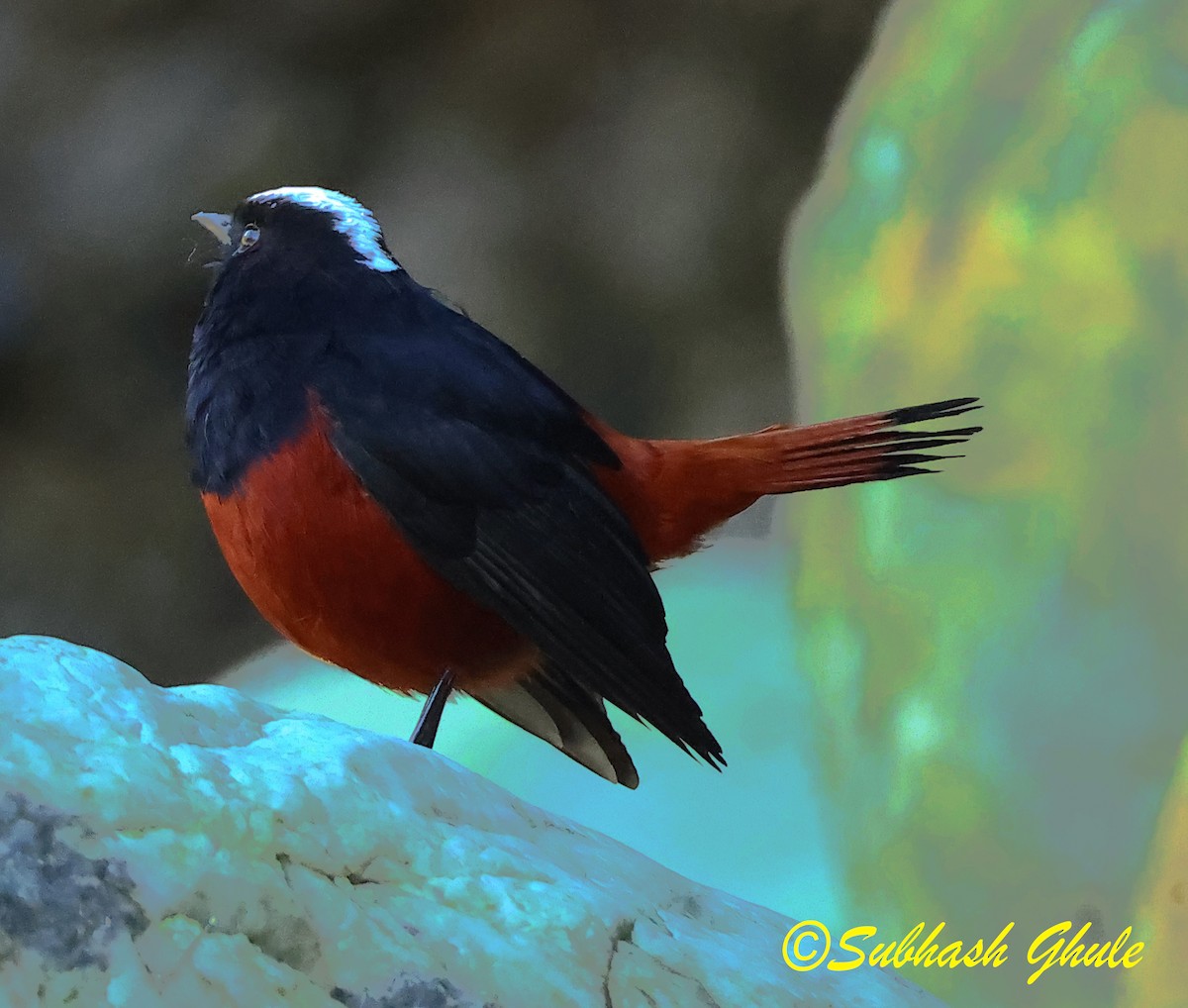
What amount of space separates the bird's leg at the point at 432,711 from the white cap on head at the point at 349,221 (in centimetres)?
40

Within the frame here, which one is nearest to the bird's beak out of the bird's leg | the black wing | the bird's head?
the bird's head

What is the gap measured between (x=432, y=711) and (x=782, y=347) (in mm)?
990

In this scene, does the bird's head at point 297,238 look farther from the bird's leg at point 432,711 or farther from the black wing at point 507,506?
the bird's leg at point 432,711

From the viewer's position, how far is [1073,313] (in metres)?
1.28

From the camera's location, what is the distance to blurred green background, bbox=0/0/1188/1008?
1.21m

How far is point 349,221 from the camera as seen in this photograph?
123 cm

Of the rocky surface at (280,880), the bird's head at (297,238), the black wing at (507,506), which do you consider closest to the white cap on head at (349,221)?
the bird's head at (297,238)

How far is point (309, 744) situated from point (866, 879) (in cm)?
82

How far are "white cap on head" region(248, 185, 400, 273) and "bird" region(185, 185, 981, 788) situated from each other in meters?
0.01

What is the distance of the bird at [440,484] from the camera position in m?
1.05

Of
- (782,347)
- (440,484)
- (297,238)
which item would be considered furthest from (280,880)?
(782,347)

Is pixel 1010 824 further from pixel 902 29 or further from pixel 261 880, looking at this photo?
pixel 902 29

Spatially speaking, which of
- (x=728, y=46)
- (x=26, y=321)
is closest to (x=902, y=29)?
(x=728, y=46)

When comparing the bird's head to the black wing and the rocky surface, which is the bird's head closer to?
the black wing
